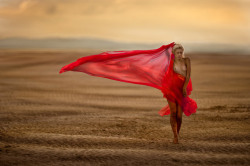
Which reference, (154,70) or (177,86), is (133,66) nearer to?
(154,70)

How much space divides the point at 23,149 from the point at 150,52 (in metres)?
3.47

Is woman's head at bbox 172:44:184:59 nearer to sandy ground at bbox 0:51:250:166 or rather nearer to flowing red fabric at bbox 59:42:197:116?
flowing red fabric at bbox 59:42:197:116

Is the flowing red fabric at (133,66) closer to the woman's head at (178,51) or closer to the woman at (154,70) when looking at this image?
the woman at (154,70)

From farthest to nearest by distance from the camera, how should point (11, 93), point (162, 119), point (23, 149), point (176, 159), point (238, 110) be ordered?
point (11, 93), point (238, 110), point (162, 119), point (23, 149), point (176, 159)

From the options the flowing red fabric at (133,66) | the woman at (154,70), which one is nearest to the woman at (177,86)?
the woman at (154,70)

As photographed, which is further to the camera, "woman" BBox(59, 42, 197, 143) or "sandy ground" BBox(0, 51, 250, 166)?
"woman" BBox(59, 42, 197, 143)

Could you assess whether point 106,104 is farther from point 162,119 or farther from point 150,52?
point 150,52

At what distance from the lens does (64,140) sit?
290 inches

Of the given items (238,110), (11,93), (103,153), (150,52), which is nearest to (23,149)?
(103,153)

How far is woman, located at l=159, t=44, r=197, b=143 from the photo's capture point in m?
7.19

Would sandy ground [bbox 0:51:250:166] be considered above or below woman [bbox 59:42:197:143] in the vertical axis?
below

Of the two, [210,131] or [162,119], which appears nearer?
[210,131]

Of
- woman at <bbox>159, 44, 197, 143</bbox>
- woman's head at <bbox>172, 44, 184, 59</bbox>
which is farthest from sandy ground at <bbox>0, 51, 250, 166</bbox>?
woman's head at <bbox>172, 44, 184, 59</bbox>

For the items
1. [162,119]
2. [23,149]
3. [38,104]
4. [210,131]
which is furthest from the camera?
[38,104]
